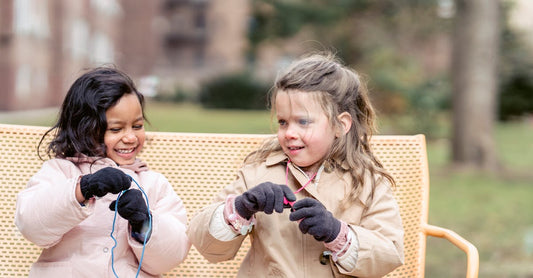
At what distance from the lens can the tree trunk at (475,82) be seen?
34.2 ft

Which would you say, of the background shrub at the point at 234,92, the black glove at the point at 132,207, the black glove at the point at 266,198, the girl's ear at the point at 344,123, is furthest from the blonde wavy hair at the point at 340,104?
the background shrub at the point at 234,92

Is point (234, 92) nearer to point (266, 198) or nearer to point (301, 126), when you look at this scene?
point (301, 126)

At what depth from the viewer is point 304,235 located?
2.38 meters

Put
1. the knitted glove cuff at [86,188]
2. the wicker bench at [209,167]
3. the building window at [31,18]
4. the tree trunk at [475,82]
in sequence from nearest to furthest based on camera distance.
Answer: the knitted glove cuff at [86,188] < the wicker bench at [209,167] < the tree trunk at [475,82] < the building window at [31,18]

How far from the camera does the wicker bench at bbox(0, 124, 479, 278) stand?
2.80 m

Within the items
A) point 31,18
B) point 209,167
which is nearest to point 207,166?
point 209,167

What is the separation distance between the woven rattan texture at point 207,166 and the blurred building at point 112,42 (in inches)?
14.8

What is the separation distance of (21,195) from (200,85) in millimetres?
30989

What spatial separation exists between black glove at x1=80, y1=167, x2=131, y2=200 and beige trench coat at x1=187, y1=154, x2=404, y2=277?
0.32 meters

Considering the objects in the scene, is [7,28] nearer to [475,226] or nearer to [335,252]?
[475,226]

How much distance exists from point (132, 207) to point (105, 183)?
14cm

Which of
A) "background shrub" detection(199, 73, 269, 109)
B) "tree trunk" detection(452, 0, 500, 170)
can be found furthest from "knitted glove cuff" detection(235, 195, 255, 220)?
"background shrub" detection(199, 73, 269, 109)

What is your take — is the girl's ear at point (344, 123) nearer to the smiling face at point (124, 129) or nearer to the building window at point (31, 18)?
the smiling face at point (124, 129)

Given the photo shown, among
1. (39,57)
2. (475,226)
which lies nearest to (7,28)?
(39,57)
